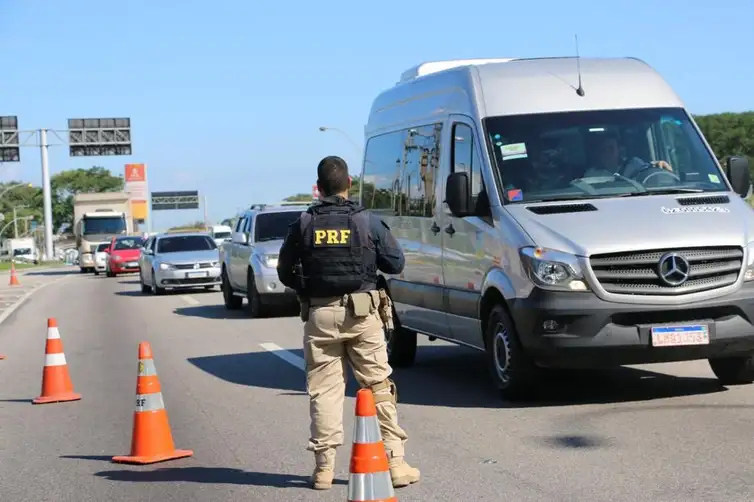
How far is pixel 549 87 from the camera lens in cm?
1047

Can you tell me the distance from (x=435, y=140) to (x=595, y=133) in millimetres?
1618

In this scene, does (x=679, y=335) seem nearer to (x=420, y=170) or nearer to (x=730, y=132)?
(x=420, y=170)

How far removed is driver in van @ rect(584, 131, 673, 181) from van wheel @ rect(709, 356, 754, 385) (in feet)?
5.24

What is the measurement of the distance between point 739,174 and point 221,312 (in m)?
14.7

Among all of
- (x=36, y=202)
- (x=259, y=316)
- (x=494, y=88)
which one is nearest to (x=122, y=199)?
(x=259, y=316)

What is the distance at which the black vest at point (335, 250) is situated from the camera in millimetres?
6703

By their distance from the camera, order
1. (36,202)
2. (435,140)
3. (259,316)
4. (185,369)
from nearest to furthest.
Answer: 1. (435,140)
2. (185,369)
3. (259,316)
4. (36,202)

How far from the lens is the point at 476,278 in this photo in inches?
397

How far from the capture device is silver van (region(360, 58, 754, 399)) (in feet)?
29.2

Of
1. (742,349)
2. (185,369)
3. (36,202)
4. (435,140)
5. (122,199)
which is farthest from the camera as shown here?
(36,202)

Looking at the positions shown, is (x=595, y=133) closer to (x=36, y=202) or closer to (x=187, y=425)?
(x=187, y=425)

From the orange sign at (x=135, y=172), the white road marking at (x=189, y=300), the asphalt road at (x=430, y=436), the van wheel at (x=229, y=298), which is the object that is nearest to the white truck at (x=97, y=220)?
the white road marking at (x=189, y=300)

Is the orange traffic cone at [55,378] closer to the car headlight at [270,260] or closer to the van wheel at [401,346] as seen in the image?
the van wheel at [401,346]

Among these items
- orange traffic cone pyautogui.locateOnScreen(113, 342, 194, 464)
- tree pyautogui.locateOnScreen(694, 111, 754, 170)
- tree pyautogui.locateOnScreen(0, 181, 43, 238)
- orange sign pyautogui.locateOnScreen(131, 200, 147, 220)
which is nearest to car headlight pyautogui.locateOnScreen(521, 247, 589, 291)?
orange traffic cone pyautogui.locateOnScreen(113, 342, 194, 464)
